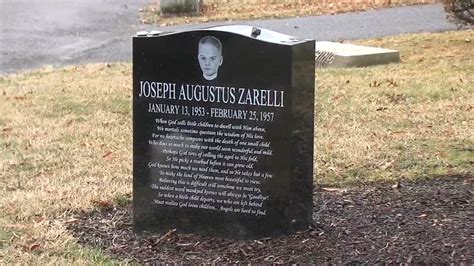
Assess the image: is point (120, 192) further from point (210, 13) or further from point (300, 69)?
point (210, 13)

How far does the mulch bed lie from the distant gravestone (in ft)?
0.33

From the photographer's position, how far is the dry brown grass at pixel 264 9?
16078 mm

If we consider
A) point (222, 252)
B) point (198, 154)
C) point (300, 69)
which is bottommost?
point (222, 252)

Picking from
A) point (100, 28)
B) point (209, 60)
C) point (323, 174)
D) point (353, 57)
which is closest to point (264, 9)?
point (100, 28)

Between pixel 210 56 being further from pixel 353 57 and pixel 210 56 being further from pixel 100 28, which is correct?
pixel 100 28

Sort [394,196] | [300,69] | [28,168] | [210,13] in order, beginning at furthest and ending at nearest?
[210,13]
[28,168]
[394,196]
[300,69]

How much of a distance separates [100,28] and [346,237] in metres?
12.1

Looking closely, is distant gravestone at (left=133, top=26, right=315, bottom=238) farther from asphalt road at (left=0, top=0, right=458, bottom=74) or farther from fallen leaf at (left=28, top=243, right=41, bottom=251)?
asphalt road at (left=0, top=0, right=458, bottom=74)

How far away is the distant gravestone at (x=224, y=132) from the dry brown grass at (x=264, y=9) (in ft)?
37.3

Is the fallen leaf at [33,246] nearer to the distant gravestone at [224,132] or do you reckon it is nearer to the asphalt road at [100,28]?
the distant gravestone at [224,132]

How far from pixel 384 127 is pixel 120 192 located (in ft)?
8.01

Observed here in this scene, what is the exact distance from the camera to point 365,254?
3928 millimetres

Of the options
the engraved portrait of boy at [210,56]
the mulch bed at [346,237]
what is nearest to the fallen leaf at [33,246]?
the mulch bed at [346,237]

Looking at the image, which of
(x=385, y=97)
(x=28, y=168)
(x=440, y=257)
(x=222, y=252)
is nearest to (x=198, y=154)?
(x=222, y=252)
